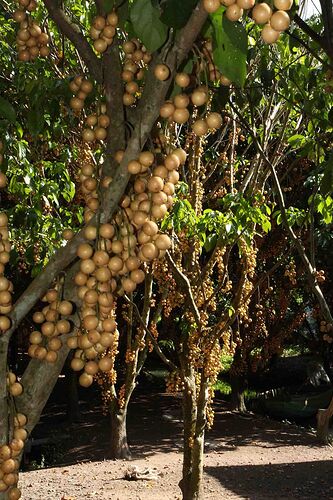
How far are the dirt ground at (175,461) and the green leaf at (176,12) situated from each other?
6.04 m

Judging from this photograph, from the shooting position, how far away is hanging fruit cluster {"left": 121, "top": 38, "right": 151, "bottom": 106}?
1.74m

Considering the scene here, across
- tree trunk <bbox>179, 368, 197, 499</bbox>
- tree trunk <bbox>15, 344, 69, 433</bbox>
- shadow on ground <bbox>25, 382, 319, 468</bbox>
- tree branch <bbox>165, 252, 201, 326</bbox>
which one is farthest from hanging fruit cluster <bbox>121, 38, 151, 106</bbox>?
shadow on ground <bbox>25, 382, 319, 468</bbox>

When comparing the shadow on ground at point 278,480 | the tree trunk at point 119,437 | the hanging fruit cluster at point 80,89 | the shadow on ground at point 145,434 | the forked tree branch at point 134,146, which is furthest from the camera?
the shadow on ground at point 145,434

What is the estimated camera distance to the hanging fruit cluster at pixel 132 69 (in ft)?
5.72

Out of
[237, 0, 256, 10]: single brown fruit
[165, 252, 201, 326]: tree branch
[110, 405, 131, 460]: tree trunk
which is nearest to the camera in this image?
[237, 0, 256, 10]: single brown fruit

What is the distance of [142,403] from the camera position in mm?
13156

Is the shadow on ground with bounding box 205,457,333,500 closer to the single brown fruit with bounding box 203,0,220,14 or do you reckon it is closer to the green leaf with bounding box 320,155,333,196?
the green leaf with bounding box 320,155,333,196

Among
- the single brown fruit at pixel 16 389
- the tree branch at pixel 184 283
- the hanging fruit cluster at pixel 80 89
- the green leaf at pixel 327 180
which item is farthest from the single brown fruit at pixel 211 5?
the tree branch at pixel 184 283

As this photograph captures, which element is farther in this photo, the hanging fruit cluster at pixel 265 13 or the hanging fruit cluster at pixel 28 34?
the hanging fruit cluster at pixel 28 34

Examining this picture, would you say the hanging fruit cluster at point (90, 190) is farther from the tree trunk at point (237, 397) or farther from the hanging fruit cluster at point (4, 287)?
the tree trunk at point (237, 397)

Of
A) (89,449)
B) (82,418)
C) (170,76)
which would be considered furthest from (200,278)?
(82,418)

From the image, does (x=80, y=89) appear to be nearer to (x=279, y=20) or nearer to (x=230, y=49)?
(x=230, y=49)

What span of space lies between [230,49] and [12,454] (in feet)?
3.50

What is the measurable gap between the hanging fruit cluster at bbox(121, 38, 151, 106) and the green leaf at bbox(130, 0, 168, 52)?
41 centimetres
